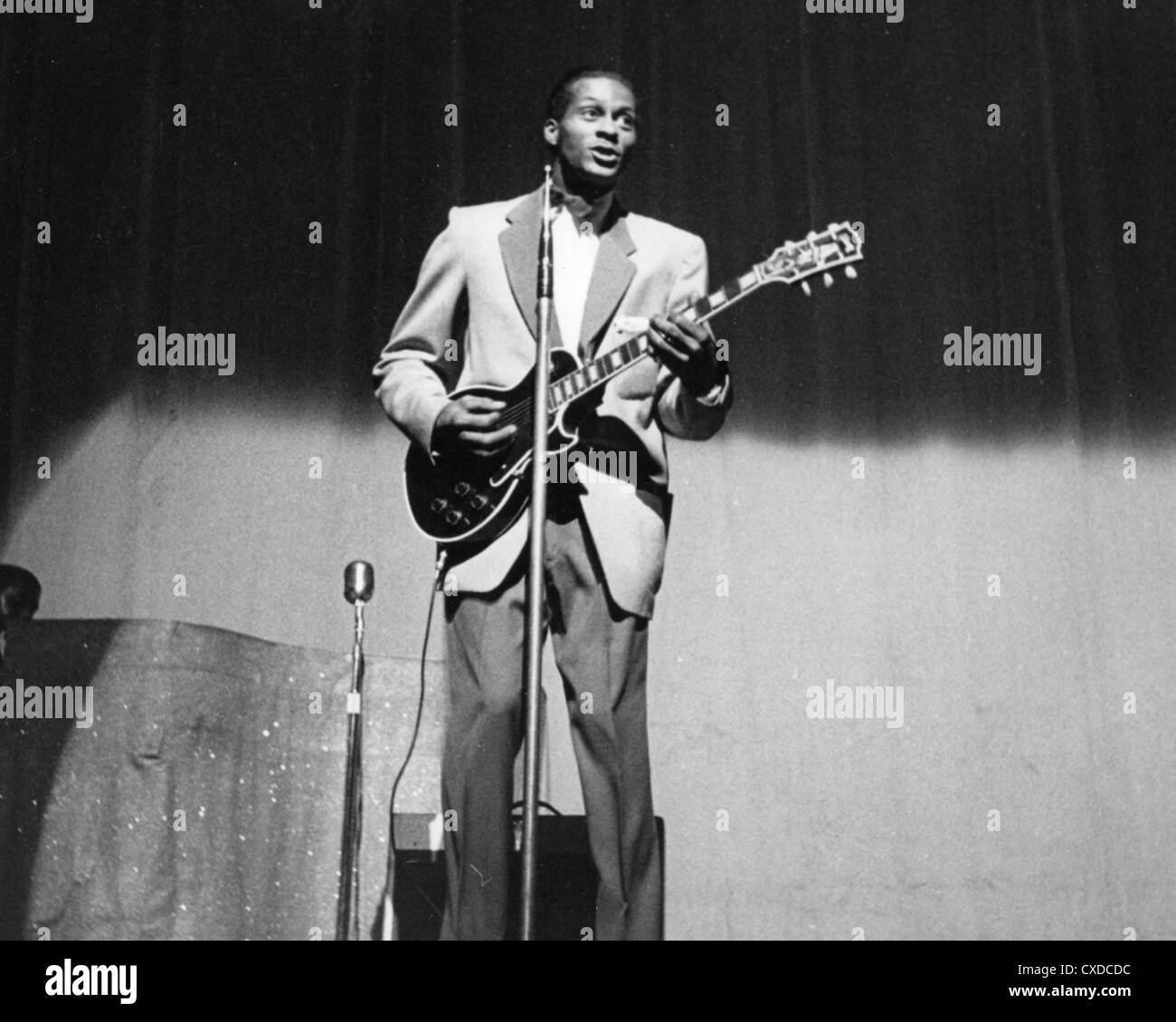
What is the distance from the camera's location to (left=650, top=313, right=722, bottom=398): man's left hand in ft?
8.86

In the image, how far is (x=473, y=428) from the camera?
110 inches

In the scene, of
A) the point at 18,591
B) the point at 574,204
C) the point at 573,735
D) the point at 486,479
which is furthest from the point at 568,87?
the point at 18,591

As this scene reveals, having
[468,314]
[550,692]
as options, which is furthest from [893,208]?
[550,692]

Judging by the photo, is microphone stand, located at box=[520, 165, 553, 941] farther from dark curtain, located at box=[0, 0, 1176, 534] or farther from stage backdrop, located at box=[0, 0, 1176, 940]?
dark curtain, located at box=[0, 0, 1176, 534]

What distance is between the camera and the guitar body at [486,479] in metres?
2.80

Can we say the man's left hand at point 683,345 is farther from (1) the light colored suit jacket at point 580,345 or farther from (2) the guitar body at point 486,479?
(2) the guitar body at point 486,479

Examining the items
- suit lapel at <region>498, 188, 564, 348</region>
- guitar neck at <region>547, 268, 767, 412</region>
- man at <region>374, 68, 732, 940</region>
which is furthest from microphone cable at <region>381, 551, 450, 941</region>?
suit lapel at <region>498, 188, 564, 348</region>

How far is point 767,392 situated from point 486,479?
955 millimetres

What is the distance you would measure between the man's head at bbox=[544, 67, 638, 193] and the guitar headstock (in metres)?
0.39

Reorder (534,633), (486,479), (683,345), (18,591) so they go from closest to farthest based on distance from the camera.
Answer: (534,633) < (683,345) < (486,479) < (18,591)

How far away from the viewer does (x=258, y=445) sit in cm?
343

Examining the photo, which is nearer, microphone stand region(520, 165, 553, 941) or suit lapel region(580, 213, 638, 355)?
microphone stand region(520, 165, 553, 941)

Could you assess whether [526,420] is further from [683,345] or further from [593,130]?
[593,130]

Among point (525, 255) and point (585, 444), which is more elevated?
point (525, 255)
